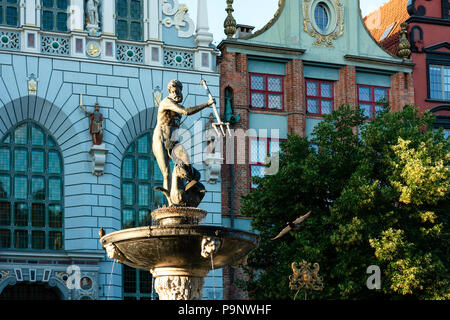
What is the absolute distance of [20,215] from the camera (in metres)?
35.1

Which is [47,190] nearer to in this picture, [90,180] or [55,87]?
[90,180]

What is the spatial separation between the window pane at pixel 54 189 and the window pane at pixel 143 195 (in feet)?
10.3

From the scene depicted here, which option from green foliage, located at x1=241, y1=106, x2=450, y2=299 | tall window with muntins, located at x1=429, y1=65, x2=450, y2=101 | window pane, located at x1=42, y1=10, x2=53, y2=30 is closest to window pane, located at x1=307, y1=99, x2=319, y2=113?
tall window with muntins, located at x1=429, y1=65, x2=450, y2=101

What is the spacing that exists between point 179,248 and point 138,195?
19682mm

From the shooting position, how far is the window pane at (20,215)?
3503cm

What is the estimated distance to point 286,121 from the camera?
3997 centimetres

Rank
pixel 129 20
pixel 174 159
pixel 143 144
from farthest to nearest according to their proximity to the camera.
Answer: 1. pixel 129 20
2. pixel 143 144
3. pixel 174 159

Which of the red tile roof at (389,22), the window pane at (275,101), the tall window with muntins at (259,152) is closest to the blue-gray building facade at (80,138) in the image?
the tall window with muntins at (259,152)

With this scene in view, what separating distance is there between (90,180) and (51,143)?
2.17 metres

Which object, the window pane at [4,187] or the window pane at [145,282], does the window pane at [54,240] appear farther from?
the window pane at [145,282]

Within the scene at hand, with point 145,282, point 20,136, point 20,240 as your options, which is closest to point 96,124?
point 20,136

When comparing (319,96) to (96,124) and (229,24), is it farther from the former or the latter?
(96,124)
